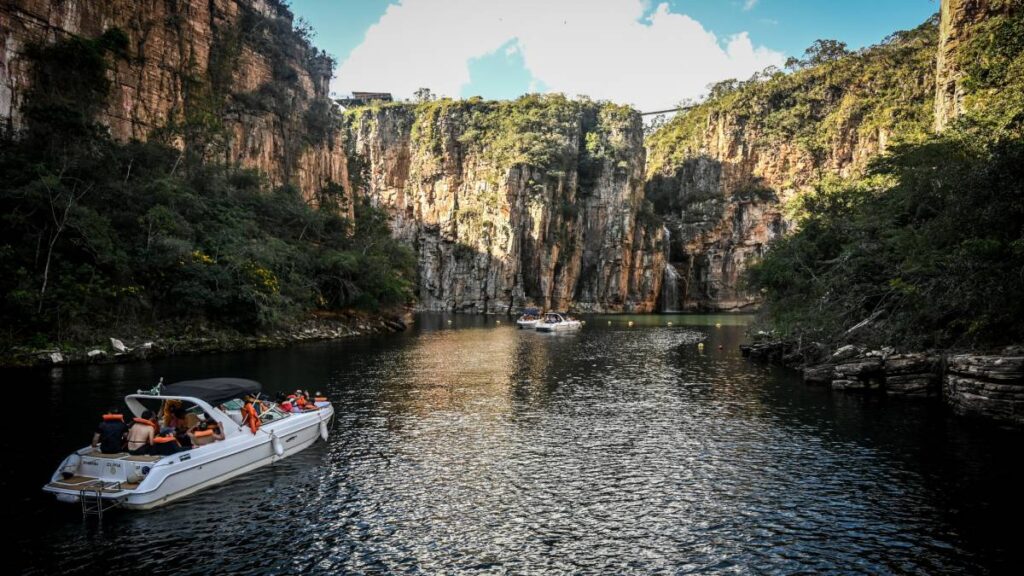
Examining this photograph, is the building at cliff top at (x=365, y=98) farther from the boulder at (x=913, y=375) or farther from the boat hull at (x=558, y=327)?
the boulder at (x=913, y=375)

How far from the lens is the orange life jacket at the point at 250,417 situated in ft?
53.6

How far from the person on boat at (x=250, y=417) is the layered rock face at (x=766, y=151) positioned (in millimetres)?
99655

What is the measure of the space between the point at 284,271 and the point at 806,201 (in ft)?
153

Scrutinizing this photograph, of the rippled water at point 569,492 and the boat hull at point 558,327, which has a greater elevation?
the boat hull at point 558,327

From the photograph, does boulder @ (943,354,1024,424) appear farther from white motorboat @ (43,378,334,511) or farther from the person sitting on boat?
the person sitting on boat

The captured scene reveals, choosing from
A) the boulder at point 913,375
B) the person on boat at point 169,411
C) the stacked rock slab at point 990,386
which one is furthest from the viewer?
the boulder at point 913,375

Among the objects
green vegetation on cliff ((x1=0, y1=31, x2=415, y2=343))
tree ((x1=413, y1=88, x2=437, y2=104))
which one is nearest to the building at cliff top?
tree ((x1=413, y1=88, x2=437, y2=104))

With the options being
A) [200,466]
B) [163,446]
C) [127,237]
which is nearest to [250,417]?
[200,466]

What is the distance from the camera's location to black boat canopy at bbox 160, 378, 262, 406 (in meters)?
16.2

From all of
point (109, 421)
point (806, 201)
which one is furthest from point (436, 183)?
point (109, 421)

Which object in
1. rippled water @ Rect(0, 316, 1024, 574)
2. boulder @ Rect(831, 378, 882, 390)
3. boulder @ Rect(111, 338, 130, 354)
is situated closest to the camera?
rippled water @ Rect(0, 316, 1024, 574)

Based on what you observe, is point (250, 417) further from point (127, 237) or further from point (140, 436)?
point (127, 237)

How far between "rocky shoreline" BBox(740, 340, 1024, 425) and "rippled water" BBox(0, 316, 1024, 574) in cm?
94

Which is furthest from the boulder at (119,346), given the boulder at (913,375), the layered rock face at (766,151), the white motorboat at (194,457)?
the layered rock face at (766,151)
